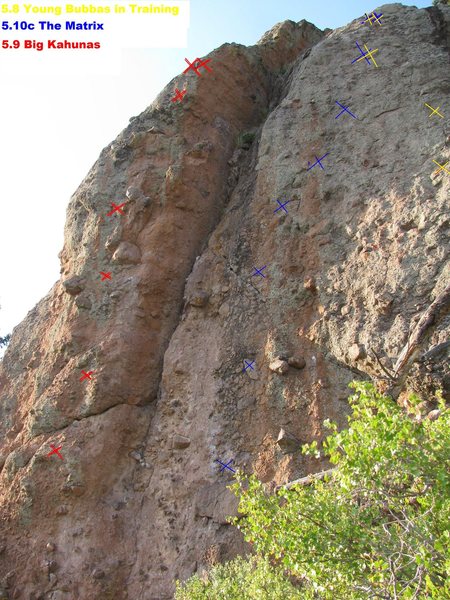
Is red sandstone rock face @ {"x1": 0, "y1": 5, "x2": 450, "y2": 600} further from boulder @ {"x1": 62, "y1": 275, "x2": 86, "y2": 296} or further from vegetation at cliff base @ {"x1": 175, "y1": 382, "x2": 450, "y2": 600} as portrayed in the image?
vegetation at cliff base @ {"x1": 175, "y1": 382, "x2": 450, "y2": 600}

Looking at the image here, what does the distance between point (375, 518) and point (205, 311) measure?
6.16 metres

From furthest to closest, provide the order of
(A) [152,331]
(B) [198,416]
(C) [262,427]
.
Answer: (A) [152,331] < (B) [198,416] < (C) [262,427]

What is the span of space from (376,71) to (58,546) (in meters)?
10.5

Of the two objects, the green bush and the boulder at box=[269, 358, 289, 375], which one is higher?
the boulder at box=[269, 358, 289, 375]

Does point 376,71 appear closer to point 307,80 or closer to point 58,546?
point 307,80

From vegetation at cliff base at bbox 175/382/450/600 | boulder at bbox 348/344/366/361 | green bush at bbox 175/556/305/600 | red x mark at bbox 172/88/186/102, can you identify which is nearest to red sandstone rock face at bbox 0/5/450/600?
boulder at bbox 348/344/366/361

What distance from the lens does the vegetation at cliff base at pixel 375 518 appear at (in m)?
4.23

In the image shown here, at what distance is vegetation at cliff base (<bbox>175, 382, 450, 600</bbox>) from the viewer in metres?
4.23

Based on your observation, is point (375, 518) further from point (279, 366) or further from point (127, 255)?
point (127, 255)

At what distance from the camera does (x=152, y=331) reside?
423 inches

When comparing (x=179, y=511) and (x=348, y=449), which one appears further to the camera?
(x=179, y=511)

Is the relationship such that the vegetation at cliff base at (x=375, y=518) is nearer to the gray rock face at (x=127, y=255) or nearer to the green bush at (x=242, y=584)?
the green bush at (x=242, y=584)

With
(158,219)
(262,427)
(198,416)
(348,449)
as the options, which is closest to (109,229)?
(158,219)

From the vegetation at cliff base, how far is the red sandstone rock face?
2945 millimetres
